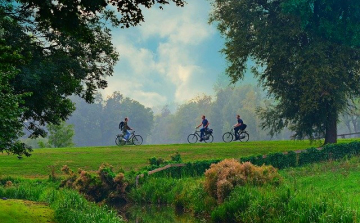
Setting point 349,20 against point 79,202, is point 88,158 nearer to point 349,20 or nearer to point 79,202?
point 79,202

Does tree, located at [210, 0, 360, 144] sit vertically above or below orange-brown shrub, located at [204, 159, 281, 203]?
above

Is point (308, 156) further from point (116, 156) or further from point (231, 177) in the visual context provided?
point (116, 156)

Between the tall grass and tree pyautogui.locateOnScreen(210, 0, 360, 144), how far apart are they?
769 inches

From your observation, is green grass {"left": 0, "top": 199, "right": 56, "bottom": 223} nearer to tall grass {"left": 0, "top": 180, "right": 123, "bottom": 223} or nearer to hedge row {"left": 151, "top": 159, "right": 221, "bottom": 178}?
tall grass {"left": 0, "top": 180, "right": 123, "bottom": 223}

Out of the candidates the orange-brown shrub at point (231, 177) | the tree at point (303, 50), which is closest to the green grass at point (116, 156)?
the tree at point (303, 50)

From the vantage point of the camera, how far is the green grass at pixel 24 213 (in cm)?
1533

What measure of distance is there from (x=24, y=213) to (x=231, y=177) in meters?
8.66

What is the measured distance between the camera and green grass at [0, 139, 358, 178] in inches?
1253

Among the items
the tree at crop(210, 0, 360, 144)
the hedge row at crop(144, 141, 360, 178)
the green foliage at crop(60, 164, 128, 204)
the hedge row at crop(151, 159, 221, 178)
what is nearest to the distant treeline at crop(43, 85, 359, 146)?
the tree at crop(210, 0, 360, 144)

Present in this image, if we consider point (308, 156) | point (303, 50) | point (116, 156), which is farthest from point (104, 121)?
point (308, 156)

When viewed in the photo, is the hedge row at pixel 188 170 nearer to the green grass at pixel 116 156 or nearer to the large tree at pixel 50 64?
the green grass at pixel 116 156

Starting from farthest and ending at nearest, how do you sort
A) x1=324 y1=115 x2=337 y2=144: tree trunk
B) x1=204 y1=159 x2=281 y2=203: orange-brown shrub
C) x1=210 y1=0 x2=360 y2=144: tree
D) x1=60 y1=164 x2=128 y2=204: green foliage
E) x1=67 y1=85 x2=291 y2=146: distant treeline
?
x1=67 y1=85 x2=291 y2=146: distant treeline
x1=324 y1=115 x2=337 y2=144: tree trunk
x1=210 y1=0 x2=360 y2=144: tree
x1=60 y1=164 x2=128 y2=204: green foliage
x1=204 y1=159 x2=281 y2=203: orange-brown shrub

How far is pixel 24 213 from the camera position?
16094 mm

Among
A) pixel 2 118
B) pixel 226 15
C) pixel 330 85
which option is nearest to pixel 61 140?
pixel 226 15
